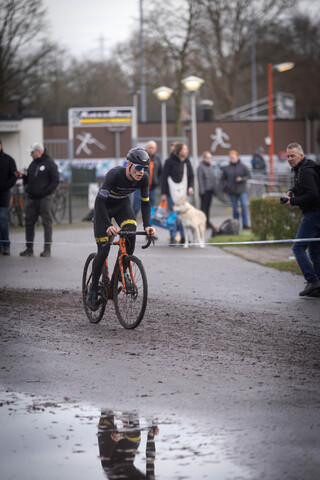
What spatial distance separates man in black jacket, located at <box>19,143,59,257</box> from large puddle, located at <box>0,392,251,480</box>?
9675 mm

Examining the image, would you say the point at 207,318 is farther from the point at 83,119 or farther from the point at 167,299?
the point at 83,119

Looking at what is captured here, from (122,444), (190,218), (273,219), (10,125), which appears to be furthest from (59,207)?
(122,444)

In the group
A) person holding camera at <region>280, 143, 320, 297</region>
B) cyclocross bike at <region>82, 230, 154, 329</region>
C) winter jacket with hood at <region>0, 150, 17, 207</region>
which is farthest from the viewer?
winter jacket with hood at <region>0, 150, 17, 207</region>

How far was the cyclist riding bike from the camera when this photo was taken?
794 centimetres

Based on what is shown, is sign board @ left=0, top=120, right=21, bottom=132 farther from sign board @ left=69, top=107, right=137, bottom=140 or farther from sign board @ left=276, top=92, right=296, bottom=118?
sign board @ left=276, top=92, right=296, bottom=118

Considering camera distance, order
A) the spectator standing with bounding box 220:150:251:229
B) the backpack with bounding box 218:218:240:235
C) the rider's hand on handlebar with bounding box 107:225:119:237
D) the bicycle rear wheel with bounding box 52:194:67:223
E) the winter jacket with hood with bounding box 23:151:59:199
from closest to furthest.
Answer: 1. the rider's hand on handlebar with bounding box 107:225:119:237
2. the winter jacket with hood with bounding box 23:151:59:199
3. the backpack with bounding box 218:218:240:235
4. the spectator standing with bounding box 220:150:251:229
5. the bicycle rear wheel with bounding box 52:194:67:223

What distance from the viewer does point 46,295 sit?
33.9 ft

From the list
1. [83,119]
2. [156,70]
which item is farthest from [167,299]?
[156,70]

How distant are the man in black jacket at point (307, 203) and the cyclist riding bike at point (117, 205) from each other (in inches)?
86.8

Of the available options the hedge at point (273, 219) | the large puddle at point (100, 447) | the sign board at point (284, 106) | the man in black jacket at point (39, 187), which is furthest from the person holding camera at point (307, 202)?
the sign board at point (284, 106)

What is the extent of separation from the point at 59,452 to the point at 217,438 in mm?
863

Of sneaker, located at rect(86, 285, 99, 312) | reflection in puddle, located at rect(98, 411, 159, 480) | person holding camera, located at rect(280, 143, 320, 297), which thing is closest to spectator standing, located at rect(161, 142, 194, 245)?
person holding camera, located at rect(280, 143, 320, 297)

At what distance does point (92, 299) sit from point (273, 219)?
26.2ft

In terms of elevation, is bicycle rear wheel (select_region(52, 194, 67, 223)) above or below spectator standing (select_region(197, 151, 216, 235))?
below
